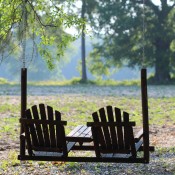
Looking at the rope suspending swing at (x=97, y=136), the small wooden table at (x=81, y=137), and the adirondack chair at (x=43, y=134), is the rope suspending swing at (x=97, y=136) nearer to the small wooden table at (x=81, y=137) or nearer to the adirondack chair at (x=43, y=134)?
the adirondack chair at (x=43, y=134)

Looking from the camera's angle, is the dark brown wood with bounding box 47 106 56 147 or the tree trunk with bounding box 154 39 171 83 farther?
the tree trunk with bounding box 154 39 171 83

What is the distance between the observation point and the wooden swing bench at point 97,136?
6.16 meters

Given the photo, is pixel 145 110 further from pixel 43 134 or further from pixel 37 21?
pixel 37 21

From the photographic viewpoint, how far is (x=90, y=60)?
1752 inches

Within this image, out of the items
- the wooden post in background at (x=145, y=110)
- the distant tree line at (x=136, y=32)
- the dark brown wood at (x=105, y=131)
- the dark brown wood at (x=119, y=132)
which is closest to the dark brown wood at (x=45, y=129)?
the dark brown wood at (x=105, y=131)

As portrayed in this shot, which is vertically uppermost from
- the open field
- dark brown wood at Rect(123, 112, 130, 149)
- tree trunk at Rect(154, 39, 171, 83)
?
tree trunk at Rect(154, 39, 171, 83)

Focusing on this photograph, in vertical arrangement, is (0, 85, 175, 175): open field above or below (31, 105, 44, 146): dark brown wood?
below

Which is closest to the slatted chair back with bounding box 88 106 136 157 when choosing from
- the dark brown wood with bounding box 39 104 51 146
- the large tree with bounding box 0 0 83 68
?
the dark brown wood with bounding box 39 104 51 146

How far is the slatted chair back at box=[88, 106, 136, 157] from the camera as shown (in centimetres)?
612

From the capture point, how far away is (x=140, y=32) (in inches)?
1528

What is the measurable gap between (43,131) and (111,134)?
2.93ft

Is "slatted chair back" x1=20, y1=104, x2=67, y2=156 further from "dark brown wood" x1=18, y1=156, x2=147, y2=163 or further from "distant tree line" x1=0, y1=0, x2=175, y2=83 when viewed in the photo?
"distant tree line" x1=0, y1=0, x2=175, y2=83

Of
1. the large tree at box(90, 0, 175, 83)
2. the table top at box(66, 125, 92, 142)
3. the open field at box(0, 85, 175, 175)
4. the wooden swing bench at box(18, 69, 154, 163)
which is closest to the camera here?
the wooden swing bench at box(18, 69, 154, 163)

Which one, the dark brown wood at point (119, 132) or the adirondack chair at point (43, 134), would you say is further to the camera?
the adirondack chair at point (43, 134)
